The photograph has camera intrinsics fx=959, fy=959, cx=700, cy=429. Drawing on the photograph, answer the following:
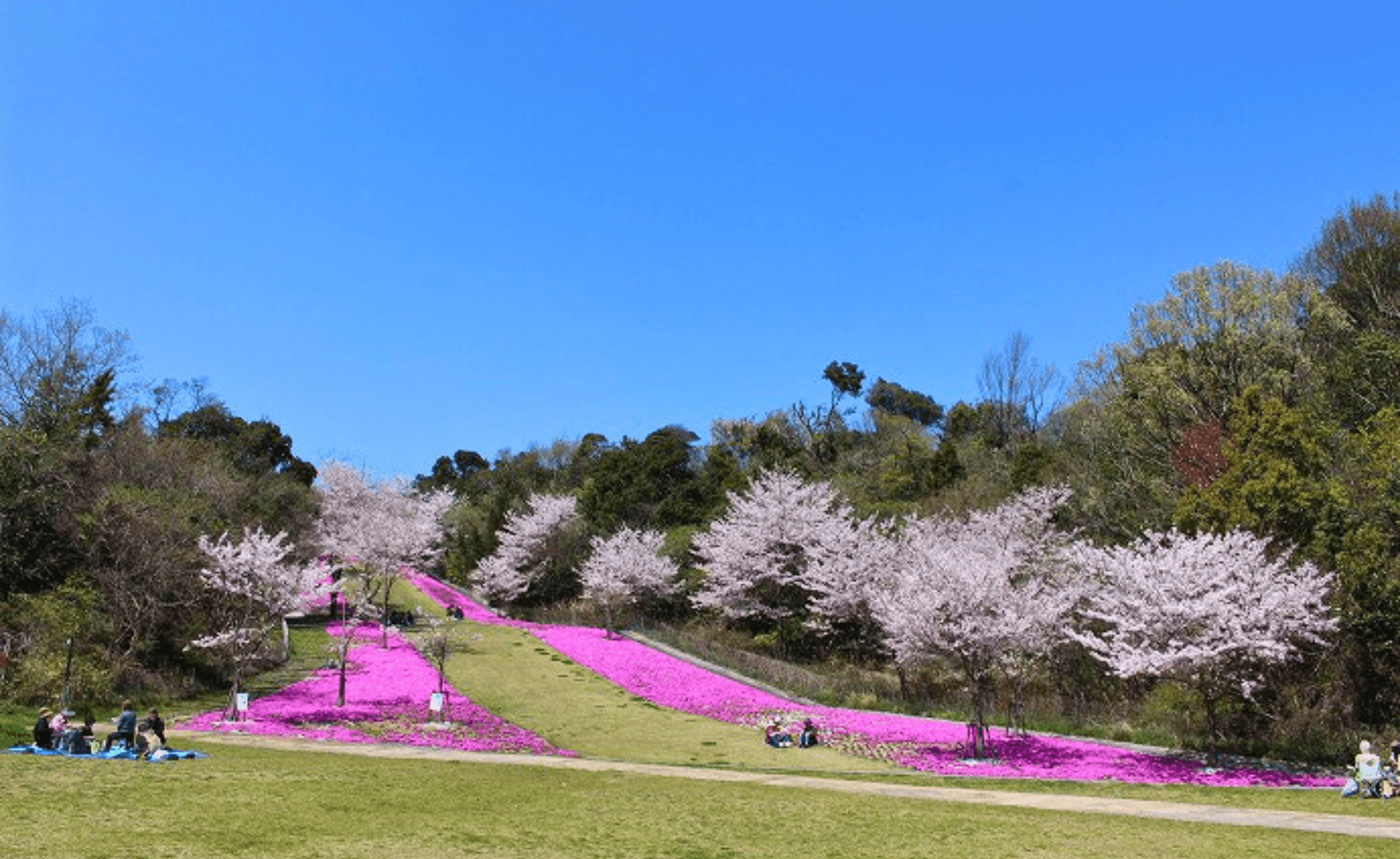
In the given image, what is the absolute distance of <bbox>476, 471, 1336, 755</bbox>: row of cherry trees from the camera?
2355 centimetres

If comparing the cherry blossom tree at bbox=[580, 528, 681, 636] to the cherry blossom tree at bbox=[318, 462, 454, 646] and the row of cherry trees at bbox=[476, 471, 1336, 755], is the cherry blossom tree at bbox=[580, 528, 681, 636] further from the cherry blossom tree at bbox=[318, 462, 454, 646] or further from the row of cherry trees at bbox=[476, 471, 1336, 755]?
the cherry blossom tree at bbox=[318, 462, 454, 646]

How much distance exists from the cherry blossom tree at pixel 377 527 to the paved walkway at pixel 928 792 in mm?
19364

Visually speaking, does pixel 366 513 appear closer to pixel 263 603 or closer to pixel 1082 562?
pixel 263 603

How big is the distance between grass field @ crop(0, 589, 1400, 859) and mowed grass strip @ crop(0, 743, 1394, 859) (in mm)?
47

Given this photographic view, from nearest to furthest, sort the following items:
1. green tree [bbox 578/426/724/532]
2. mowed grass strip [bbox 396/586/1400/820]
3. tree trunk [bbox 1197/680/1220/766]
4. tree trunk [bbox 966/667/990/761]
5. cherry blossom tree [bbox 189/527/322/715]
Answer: mowed grass strip [bbox 396/586/1400/820], tree trunk [bbox 1197/680/1220/766], tree trunk [bbox 966/667/990/761], cherry blossom tree [bbox 189/527/322/715], green tree [bbox 578/426/724/532]

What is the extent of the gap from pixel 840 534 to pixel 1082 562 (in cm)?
1524

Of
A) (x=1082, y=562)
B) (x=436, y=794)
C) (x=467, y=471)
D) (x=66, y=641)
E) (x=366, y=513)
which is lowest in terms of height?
(x=436, y=794)

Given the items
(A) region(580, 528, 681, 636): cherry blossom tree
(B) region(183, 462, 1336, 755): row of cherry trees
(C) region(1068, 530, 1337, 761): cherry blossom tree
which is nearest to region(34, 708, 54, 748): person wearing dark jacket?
(B) region(183, 462, 1336, 755): row of cherry trees

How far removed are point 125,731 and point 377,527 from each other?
30.0 meters

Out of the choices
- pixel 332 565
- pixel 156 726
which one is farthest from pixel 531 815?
pixel 332 565

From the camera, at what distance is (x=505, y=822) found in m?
14.0

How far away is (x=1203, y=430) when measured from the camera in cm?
3575

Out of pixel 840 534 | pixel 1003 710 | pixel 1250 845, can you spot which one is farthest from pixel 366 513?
pixel 1250 845

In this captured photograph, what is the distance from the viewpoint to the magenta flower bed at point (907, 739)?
21.6 metres
